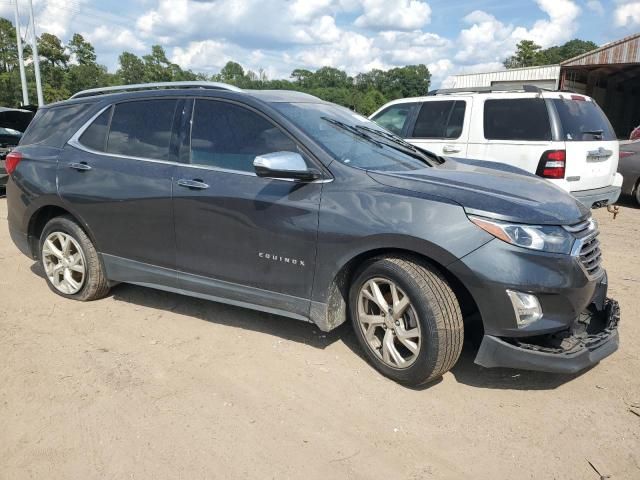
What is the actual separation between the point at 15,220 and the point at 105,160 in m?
1.31

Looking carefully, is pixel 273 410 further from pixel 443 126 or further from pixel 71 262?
pixel 443 126

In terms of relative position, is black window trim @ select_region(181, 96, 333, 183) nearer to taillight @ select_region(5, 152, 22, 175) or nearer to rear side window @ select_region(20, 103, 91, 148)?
rear side window @ select_region(20, 103, 91, 148)

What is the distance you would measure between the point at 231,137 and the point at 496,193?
181 centimetres

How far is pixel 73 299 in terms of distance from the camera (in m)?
4.64

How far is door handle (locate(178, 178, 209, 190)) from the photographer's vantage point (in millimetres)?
3641

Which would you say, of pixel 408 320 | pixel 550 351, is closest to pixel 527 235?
pixel 550 351

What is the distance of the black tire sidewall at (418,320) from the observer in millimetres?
2969

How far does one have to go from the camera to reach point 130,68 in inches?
2773

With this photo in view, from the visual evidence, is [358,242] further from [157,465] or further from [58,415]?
[58,415]

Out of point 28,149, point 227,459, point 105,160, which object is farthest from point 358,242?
point 28,149

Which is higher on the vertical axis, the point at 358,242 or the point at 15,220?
the point at 358,242

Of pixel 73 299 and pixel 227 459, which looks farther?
pixel 73 299

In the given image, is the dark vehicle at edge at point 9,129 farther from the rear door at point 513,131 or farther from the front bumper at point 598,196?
the front bumper at point 598,196

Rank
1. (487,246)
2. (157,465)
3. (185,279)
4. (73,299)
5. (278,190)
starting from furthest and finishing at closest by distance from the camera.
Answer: (73,299) → (185,279) → (278,190) → (487,246) → (157,465)
